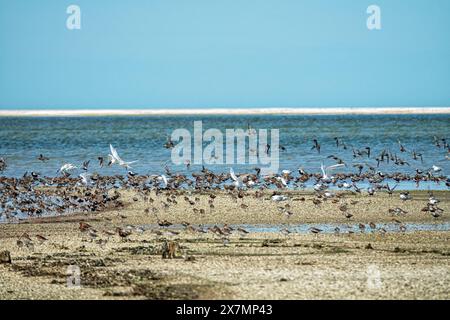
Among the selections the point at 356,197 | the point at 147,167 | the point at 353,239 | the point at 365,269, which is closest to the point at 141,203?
the point at 356,197

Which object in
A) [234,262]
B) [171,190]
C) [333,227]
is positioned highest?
[234,262]

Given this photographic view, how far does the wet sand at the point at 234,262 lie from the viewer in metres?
15.4

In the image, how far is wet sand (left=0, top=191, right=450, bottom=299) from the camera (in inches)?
607

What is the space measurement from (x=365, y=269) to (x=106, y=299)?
486 cm

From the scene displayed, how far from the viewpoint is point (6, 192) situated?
3172cm

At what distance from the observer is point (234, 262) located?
18250 millimetres

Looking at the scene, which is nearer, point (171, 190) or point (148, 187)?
point (171, 190)

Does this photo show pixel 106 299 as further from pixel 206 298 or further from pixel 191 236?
pixel 191 236

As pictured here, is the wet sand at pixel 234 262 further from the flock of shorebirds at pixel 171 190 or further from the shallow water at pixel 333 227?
the flock of shorebirds at pixel 171 190

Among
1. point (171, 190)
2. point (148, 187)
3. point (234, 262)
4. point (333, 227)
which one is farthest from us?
point (148, 187)

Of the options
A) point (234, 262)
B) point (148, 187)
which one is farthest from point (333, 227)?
point (148, 187)

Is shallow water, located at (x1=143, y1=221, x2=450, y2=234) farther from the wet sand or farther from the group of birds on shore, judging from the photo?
the group of birds on shore

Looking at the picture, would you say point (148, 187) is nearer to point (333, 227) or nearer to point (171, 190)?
point (171, 190)

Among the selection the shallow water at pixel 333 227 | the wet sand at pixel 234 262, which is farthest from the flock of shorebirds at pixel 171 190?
the wet sand at pixel 234 262
